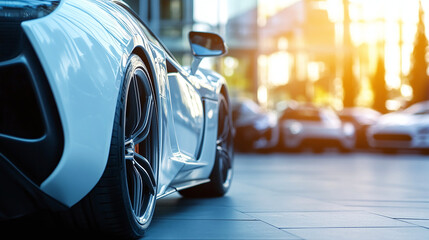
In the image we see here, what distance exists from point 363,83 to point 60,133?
7037cm

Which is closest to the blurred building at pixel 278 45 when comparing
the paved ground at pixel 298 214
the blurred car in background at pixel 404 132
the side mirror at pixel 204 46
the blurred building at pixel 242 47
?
the blurred building at pixel 242 47

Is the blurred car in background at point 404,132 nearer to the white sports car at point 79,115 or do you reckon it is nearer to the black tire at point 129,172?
the black tire at point 129,172

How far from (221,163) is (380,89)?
42.4 meters

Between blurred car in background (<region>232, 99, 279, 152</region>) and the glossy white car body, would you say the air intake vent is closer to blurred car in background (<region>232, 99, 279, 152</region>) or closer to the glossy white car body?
the glossy white car body

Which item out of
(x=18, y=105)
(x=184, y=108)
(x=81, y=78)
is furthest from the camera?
(x=184, y=108)

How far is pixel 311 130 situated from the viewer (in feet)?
68.3

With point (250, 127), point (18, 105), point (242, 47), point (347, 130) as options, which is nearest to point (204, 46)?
point (18, 105)

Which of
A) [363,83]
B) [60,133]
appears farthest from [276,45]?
[60,133]

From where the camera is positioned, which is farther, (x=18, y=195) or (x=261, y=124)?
(x=261, y=124)

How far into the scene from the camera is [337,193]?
651 centimetres

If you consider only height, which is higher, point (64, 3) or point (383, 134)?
point (64, 3)

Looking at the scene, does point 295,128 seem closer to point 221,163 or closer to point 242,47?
point 221,163

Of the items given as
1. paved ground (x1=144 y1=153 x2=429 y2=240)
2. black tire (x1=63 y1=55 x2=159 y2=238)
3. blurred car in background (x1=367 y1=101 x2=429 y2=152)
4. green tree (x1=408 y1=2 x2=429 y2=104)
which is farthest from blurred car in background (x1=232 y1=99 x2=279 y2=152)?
black tire (x1=63 y1=55 x2=159 y2=238)

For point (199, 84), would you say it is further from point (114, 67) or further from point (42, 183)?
point (42, 183)
